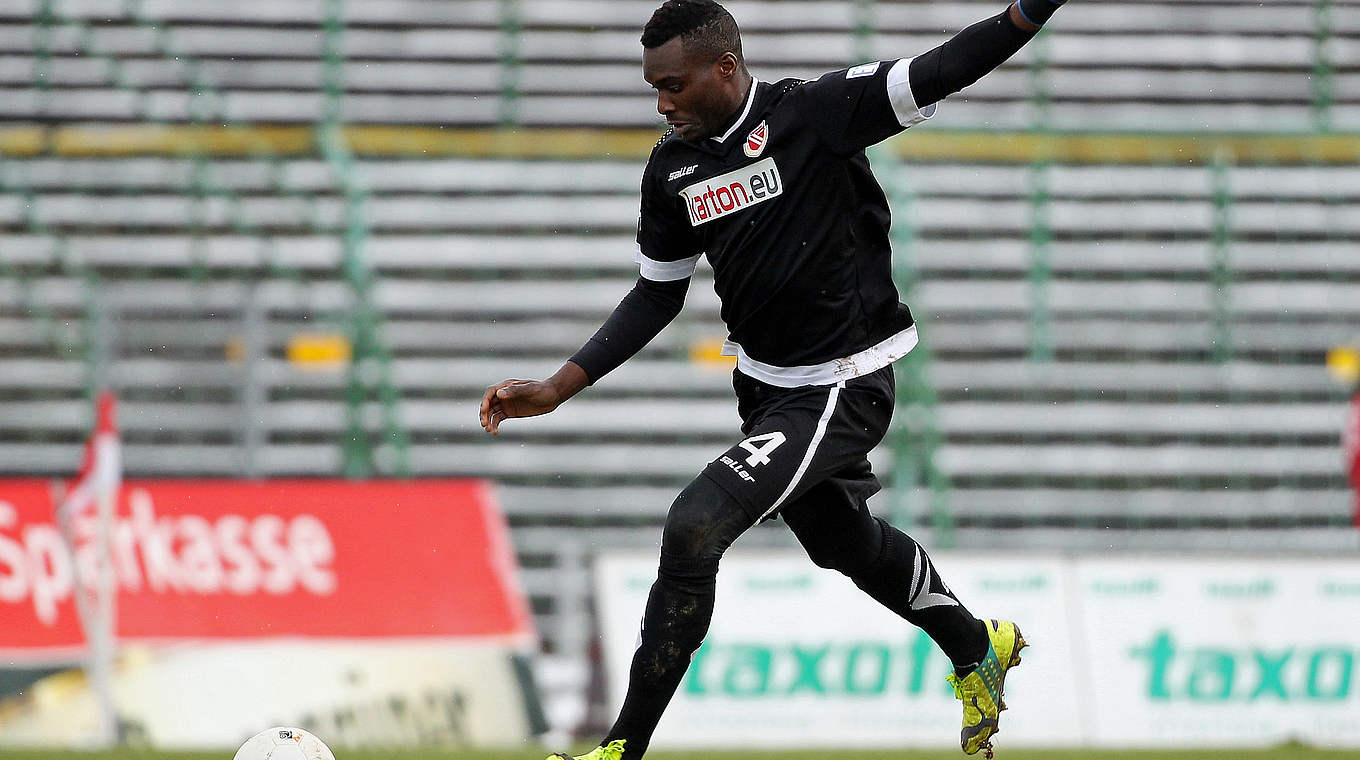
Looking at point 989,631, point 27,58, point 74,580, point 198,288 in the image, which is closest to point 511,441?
point 198,288

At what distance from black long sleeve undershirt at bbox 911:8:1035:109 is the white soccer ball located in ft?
7.66

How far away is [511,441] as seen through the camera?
40.1 ft

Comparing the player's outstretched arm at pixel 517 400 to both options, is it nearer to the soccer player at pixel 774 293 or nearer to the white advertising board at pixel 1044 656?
the soccer player at pixel 774 293

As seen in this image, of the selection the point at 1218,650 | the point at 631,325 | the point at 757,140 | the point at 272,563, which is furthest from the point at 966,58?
the point at 272,563

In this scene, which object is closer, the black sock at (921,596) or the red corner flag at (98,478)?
the black sock at (921,596)

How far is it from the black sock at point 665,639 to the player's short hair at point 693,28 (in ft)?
4.57

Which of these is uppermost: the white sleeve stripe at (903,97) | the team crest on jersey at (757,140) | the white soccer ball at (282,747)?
the white sleeve stripe at (903,97)

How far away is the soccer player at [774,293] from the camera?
4.55 metres

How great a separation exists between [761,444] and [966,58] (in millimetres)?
1155

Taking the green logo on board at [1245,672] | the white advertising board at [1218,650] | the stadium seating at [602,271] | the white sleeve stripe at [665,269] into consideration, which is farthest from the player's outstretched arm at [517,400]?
the stadium seating at [602,271]

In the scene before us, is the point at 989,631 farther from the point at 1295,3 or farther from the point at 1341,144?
the point at 1295,3

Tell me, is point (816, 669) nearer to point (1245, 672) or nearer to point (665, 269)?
point (1245, 672)

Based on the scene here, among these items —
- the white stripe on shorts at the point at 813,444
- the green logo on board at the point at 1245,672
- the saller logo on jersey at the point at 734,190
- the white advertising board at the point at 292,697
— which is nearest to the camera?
the white stripe on shorts at the point at 813,444

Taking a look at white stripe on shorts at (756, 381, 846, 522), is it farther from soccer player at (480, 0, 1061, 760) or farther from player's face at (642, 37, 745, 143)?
player's face at (642, 37, 745, 143)
